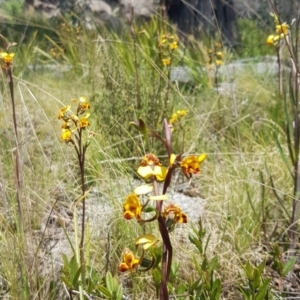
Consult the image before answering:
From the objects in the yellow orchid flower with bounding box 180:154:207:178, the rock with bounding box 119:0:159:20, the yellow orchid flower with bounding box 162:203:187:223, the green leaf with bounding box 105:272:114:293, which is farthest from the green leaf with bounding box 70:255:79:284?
the rock with bounding box 119:0:159:20

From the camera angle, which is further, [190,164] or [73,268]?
[73,268]

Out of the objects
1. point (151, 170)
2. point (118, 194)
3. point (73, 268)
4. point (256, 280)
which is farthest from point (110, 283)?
point (118, 194)

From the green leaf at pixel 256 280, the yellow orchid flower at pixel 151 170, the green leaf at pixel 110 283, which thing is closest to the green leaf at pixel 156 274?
the green leaf at pixel 110 283

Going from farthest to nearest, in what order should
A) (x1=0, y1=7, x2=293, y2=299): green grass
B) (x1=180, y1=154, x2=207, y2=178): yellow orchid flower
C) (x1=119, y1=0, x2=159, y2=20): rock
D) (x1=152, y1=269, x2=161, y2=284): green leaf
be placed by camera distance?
(x1=119, y1=0, x2=159, y2=20): rock, (x1=0, y1=7, x2=293, y2=299): green grass, (x1=152, y1=269, x2=161, y2=284): green leaf, (x1=180, y1=154, x2=207, y2=178): yellow orchid flower

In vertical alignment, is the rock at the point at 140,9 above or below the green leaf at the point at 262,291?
above

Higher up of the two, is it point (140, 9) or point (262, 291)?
point (140, 9)

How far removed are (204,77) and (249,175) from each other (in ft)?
7.41

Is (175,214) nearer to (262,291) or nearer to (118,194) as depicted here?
(262,291)

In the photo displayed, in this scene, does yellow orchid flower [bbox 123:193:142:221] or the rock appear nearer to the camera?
yellow orchid flower [bbox 123:193:142:221]

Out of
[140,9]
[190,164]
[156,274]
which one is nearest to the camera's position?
[190,164]

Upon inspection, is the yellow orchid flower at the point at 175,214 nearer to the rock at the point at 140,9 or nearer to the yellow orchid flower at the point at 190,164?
the yellow orchid flower at the point at 190,164

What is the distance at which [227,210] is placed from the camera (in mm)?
1939

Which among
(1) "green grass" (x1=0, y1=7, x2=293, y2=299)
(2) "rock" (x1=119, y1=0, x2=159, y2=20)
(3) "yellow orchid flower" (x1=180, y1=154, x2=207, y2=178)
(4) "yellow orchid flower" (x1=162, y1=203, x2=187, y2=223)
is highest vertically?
(2) "rock" (x1=119, y1=0, x2=159, y2=20)

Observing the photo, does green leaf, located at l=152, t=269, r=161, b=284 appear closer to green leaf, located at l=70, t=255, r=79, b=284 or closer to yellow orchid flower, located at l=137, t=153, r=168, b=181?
green leaf, located at l=70, t=255, r=79, b=284
